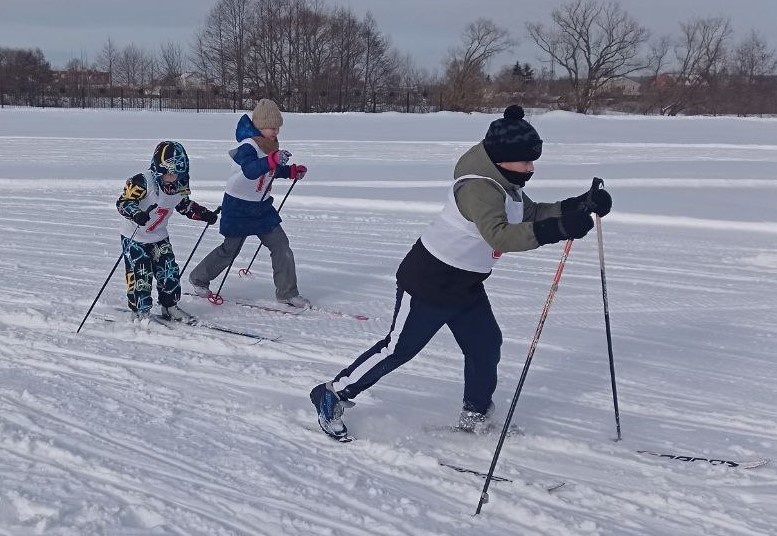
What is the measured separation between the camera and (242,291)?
7410mm

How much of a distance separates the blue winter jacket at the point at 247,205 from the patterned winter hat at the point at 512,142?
2999 millimetres

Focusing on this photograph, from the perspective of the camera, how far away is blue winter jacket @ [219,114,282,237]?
6.41 metres

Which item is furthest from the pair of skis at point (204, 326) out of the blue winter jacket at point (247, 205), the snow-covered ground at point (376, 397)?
the blue winter jacket at point (247, 205)

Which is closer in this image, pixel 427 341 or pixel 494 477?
pixel 494 477

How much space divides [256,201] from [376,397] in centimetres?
244

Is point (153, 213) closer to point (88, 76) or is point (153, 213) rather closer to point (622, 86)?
point (622, 86)

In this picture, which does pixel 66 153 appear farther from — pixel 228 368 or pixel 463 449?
pixel 463 449

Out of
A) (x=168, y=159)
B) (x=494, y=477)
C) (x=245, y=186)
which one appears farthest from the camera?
(x=245, y=186)

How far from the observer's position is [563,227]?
135 inches

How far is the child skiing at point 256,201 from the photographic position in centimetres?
Answer: 646

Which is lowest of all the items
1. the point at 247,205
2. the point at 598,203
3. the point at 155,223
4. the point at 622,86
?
the point at 155,223

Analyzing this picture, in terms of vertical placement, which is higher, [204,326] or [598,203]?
[598,203]

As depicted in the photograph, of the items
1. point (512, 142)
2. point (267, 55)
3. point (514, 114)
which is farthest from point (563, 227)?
point (267, 55)

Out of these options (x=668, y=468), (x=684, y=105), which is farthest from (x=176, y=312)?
(x=684, y=105)
